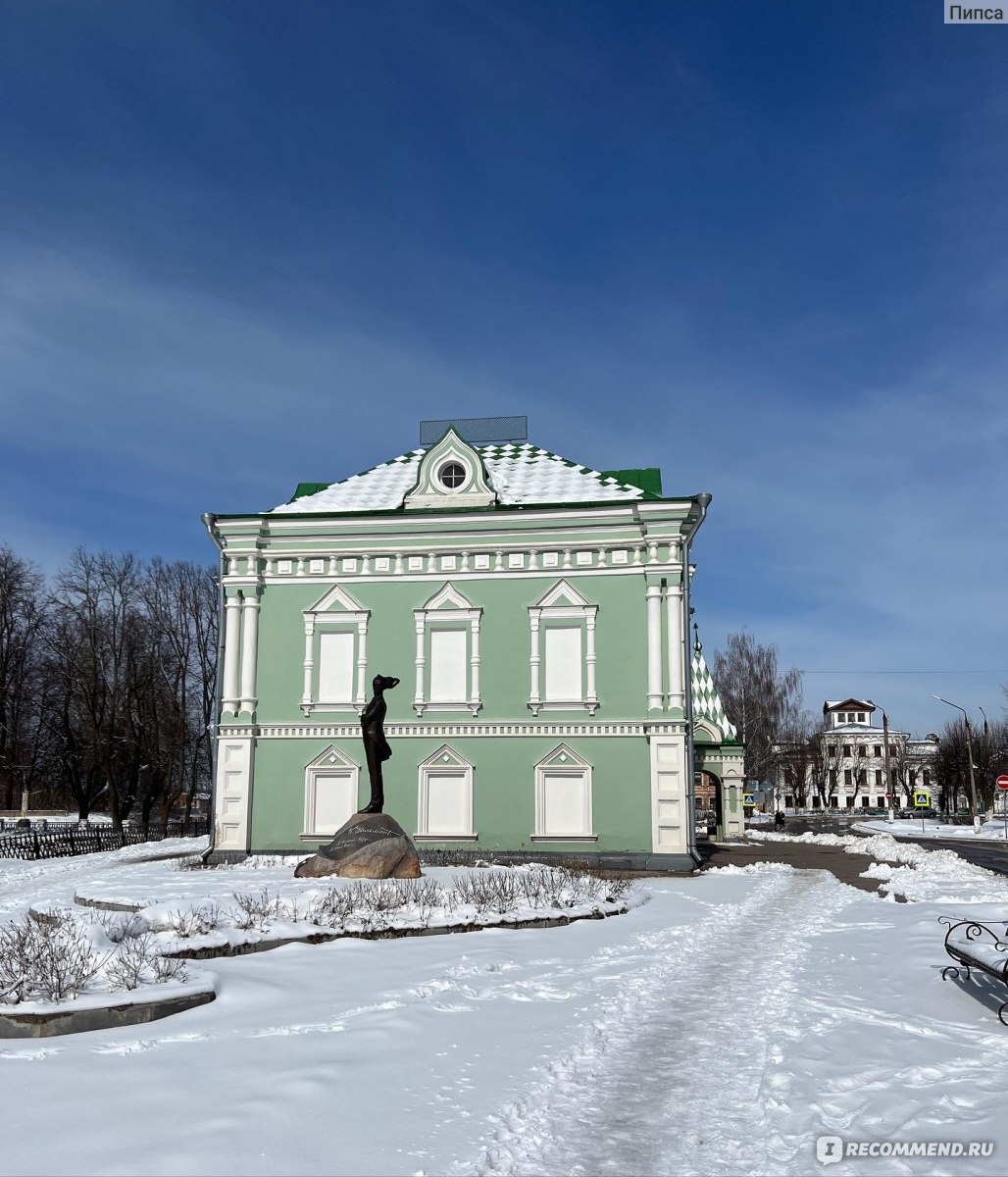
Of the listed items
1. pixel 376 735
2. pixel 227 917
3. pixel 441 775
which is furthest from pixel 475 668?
pixel 227 917

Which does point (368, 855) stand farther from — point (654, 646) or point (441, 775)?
point (654, 646)

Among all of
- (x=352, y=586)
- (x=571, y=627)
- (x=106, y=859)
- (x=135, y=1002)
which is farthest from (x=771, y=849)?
(x=135, y=1002)

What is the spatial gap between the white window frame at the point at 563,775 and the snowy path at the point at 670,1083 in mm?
12248

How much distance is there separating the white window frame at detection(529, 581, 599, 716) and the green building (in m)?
0.04

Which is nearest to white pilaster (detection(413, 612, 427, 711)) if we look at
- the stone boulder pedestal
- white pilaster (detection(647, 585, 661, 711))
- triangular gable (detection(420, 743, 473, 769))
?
triangular gable (detection(420, 743, 473, 769))

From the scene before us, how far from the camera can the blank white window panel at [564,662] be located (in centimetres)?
2375

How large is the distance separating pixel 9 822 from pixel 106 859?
15.8m

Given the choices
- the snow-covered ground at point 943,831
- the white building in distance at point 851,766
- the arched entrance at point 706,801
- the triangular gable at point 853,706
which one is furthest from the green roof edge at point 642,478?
the triangular gable at point 853,706

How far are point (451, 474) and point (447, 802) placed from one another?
25.6ft

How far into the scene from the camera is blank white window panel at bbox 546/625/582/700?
23750 millimetres

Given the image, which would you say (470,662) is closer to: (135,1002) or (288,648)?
(288,648)

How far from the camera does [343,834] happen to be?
17.2 metres

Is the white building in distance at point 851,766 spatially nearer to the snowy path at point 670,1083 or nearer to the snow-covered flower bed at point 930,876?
the snow-covered flower bed at point 930,876

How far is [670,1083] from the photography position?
20.4 ft
